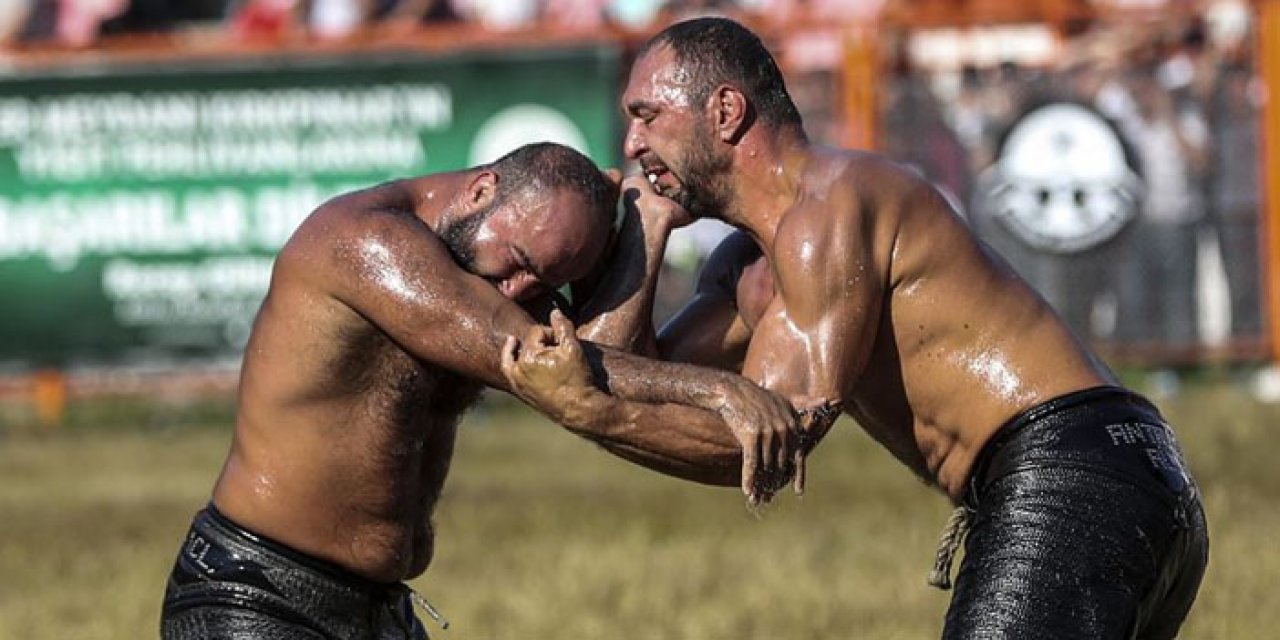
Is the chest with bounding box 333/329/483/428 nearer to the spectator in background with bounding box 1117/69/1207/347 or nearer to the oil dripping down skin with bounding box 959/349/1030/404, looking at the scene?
the oil dripping down skin with bounding box 959/349/1030/404

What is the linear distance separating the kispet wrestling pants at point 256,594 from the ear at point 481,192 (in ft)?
2.78

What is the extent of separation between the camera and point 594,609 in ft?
30.3

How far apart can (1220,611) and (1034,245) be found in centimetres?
602

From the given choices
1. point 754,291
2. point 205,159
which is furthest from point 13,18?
point 754,291

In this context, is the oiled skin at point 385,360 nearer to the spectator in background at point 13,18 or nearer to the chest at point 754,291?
the chest at point 754,291

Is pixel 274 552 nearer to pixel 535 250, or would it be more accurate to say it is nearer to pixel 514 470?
pixel 535 250

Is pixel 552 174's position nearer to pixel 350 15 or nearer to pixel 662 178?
pixel 662 178

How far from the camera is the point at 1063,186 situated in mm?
14609

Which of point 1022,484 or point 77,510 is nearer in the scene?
point 1022,484

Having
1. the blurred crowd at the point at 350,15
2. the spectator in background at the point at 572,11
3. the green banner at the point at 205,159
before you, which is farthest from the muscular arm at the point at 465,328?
the spectator in background at the point at 572,11

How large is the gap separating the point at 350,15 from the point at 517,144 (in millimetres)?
1870

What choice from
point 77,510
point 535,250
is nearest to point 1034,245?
point 77,510

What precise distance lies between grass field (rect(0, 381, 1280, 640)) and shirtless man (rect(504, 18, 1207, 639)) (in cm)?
301

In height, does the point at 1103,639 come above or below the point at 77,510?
above
